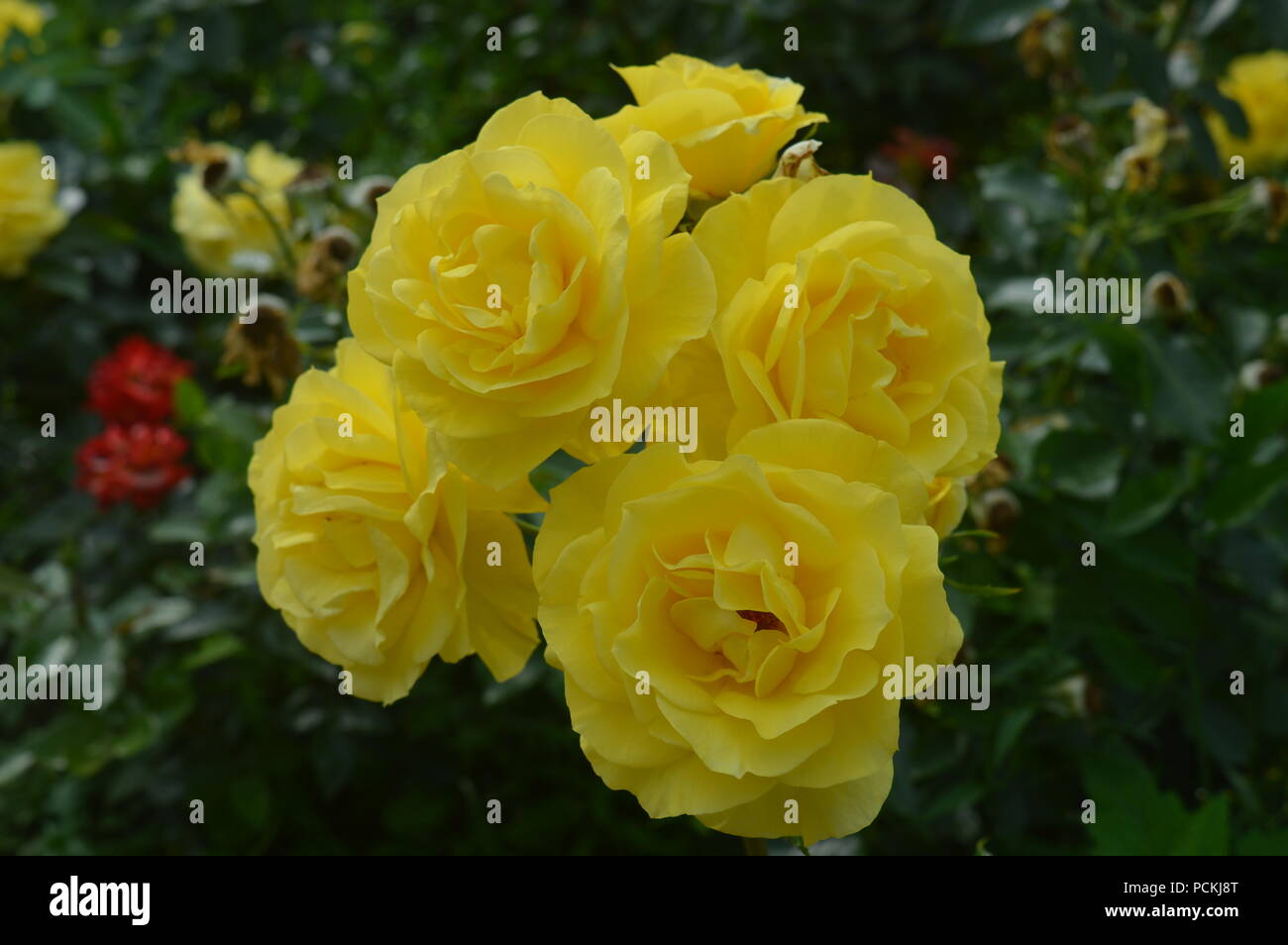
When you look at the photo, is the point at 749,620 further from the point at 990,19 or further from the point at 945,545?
the point at 990,19

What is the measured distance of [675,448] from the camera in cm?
84

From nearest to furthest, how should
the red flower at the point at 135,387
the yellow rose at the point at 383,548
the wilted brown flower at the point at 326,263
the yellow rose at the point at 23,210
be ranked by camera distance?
the yellow rose at the point at 383,548, the wilted brown flower at the point at 326,263, the red flower at the point at 135,387, the yellow rose at the point at 23,210

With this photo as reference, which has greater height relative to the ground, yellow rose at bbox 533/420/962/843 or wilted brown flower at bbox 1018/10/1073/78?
wilted brown flower at bbox 1018/10/1073/78

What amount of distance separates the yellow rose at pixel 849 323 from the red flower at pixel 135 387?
1458mm

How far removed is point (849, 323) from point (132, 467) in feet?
5.06

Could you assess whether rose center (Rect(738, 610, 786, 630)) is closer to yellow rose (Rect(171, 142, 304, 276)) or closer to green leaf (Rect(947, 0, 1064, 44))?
yellow rose (Rect(171, 142, 304, 276))

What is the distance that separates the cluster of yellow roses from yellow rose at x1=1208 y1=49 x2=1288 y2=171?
5.82 feet

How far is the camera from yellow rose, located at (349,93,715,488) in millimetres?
864

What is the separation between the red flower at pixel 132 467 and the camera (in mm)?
1964

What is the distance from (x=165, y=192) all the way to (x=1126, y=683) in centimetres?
225

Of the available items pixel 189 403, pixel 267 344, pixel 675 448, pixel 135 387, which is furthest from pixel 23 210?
pixel 675 448

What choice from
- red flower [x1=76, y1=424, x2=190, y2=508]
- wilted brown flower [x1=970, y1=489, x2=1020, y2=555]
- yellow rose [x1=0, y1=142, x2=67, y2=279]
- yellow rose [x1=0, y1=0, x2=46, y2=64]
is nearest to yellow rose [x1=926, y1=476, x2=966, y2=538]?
wilted brown flower [x1=970, y1=489, x2=1020, y2=555]

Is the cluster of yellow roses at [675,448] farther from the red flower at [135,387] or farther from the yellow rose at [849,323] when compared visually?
the red flower at [135,387]

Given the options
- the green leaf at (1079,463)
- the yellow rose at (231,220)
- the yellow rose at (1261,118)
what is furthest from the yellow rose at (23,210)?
the yellow rose at (1261,118)
